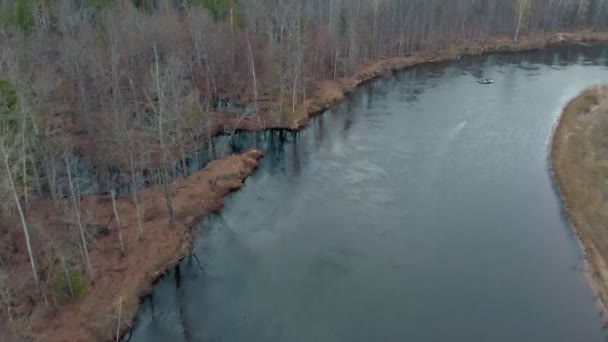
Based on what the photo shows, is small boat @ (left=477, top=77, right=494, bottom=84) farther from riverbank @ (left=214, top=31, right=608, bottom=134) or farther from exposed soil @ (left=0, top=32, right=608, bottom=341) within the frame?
exposed soil @ (left=0, top=32, right=608, bottom=341)

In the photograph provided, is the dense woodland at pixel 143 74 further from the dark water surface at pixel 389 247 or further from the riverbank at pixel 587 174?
the riverbank at pixel 587 174

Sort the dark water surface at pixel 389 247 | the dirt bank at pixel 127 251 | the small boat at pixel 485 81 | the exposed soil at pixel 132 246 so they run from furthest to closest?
1. the small boat at pixel 485 81
2. the dark water surface at pixel 389 247
3. the exposed soil at pixel 132 246
4. the dirt bank at pixel 127 251

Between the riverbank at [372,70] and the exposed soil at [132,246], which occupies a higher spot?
the riverbank at [372,70]

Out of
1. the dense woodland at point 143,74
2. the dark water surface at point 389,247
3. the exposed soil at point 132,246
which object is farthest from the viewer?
the dense woodland at point 143,74

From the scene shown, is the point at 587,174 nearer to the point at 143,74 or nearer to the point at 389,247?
the point at 389,247

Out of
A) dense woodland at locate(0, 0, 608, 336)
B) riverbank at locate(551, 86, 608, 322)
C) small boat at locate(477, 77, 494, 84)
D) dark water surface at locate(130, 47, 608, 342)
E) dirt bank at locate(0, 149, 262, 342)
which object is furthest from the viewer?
→ small boat at locate(477, 77, 494, 84)

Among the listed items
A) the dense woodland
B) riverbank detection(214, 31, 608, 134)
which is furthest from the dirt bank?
riverbank detection(214, 31, 608, 134)

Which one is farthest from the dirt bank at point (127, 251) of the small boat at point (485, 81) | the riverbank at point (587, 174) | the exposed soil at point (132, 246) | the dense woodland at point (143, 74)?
the small boat at point (485, 81)
